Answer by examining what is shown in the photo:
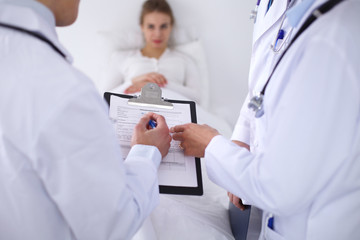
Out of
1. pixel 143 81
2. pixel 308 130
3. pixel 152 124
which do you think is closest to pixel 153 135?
pixel 152 124

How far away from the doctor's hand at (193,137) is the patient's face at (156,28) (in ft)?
4.66

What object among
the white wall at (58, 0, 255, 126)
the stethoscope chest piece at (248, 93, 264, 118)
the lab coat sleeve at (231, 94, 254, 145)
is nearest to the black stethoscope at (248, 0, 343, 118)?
the stethoscope chest piece at (248, 93, 264, 118)

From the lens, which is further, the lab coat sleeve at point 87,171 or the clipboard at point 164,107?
the clipboard at point 164,107

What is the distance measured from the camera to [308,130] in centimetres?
67

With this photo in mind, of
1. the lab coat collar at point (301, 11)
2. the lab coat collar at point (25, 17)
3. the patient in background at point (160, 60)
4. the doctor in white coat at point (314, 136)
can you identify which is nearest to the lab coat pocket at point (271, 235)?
the doctor in white coat at point (314, 136)

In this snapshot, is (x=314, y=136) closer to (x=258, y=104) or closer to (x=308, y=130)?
(x=308, y=130)

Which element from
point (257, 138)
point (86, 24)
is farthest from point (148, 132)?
point (86, 24)

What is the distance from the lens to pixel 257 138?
0.97 meters

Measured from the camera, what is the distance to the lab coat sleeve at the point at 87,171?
0.60 m

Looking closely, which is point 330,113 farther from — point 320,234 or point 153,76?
point 153,76

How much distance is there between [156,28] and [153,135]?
5.05ft

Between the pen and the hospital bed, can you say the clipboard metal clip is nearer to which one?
the pen

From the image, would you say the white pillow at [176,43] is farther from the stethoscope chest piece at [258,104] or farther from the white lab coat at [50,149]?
the white lab coat at [50,149]

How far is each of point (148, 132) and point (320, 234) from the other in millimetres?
547
